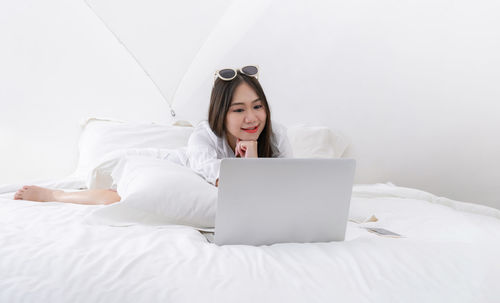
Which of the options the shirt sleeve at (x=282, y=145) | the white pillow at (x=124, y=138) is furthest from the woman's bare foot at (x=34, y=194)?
the shirt sleeve at (x=282, y=145)

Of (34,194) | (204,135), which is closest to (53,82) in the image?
(34,194)

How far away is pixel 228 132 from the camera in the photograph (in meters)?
1.60

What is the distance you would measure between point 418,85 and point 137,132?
1468mm

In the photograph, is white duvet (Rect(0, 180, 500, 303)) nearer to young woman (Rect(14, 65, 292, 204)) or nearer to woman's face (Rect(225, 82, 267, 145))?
young woman (Rect(14, 65, 292, 204))

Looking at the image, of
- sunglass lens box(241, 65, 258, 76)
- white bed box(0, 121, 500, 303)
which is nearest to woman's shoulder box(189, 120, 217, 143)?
sunglass lens box(241, 65, 258, 76)

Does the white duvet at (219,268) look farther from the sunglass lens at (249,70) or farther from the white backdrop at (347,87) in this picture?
the white backdrop at (347,87)

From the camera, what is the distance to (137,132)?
A: 2.16m

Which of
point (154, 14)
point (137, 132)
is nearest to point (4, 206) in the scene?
point (137, 132)

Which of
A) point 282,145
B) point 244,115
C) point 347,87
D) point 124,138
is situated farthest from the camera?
point 347,87

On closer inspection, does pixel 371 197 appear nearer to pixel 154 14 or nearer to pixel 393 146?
pixel 393 146

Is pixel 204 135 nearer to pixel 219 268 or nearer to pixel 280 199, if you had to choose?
pixel 280 199

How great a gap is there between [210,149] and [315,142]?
0.86 meters

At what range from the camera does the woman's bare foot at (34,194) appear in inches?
54.7

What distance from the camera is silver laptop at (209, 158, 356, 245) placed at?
854 mm
